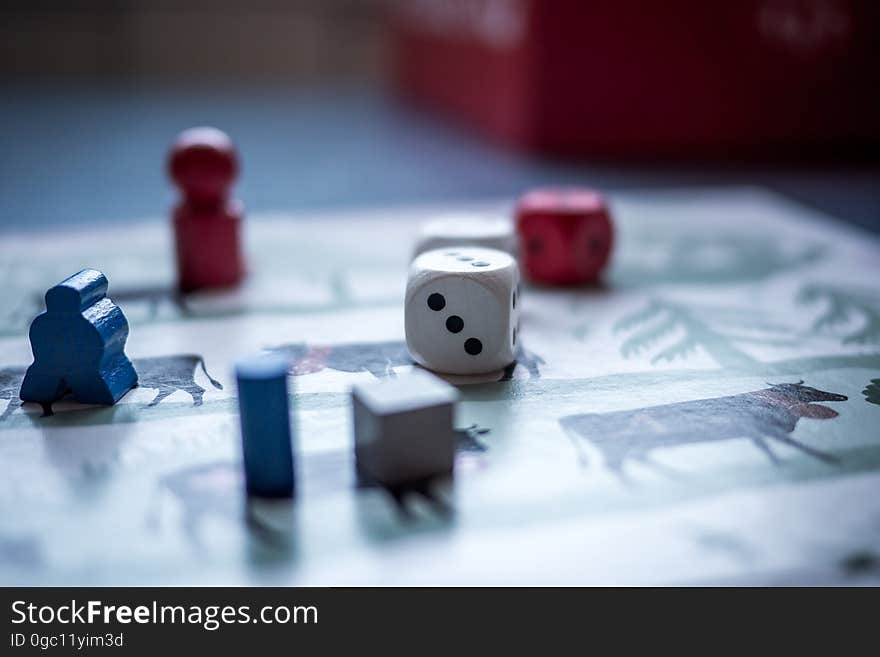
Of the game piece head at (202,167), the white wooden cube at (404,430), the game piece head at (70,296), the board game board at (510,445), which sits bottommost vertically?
the board game board at (510,445)

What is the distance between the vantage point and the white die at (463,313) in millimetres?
1207

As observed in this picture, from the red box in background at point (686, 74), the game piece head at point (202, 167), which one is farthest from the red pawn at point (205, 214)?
the red box in background at point (686, 74)

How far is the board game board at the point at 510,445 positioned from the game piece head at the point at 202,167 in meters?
0.18

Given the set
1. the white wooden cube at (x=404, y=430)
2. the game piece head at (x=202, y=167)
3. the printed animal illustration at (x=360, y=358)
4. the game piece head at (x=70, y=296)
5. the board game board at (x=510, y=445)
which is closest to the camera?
the board game board at (x=510, y=445)

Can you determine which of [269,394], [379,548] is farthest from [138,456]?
[379,548]

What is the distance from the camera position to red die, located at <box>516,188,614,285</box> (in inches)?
64.5

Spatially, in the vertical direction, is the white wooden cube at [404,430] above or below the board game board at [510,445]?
above

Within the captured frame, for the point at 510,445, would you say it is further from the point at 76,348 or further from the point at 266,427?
the point at 76,348

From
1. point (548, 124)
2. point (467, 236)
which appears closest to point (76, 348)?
point (467, 236)

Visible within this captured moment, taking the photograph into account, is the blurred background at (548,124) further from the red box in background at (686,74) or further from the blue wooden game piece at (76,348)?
the blue wooden game piece at (76,348)

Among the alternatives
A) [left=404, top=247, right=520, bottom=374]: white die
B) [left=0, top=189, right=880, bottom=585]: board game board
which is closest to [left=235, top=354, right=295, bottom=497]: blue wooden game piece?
[left=0, top=189, right=880, bottom=585]: board game board

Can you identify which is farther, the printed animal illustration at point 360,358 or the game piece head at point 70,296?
the printed animal illustration at point 360,358

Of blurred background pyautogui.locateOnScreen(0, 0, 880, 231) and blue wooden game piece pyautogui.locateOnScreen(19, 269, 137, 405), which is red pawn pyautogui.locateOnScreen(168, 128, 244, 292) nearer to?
blue wooden game piece pyautogui.locateOnScreen(19, 269, 137, 405)

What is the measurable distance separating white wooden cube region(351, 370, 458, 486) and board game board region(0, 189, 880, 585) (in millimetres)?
27
